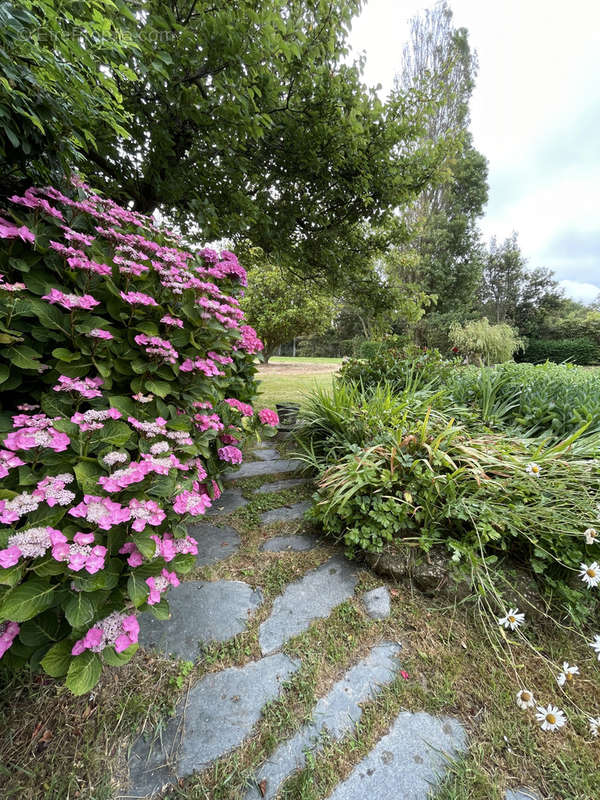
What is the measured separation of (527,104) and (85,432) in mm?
9311

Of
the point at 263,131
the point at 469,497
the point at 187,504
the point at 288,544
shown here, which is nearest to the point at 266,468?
the point at 288,544

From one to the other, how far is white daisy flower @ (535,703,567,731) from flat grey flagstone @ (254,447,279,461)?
197 centimetres

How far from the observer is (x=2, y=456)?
25.8 inches

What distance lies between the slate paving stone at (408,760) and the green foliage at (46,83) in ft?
6.14

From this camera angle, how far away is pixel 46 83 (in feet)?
2.64

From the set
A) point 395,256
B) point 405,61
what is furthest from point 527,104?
point 405,61

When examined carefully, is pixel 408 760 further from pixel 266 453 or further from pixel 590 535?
pixel 266 453

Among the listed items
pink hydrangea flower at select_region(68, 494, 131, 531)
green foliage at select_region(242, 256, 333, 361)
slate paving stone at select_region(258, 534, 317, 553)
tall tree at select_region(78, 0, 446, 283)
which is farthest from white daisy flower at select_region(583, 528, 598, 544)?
green foliage at select_region(242, 256, 333, 361)

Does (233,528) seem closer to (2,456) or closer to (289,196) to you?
(2,456)

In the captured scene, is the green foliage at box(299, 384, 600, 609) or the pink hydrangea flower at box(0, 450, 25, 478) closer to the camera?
the pink hydrangea flower at box(0, 450, 25, 478)

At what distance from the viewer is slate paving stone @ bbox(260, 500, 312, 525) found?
1.75m

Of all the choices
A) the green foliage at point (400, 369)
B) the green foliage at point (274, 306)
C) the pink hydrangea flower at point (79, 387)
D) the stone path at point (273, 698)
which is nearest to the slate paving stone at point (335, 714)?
the stone path at point (273, 698)

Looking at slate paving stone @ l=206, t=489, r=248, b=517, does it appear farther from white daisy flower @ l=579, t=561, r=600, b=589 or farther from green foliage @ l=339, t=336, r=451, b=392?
white daisy flower @ l=579, t=561, r=600, b=589

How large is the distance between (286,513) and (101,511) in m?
1.29
